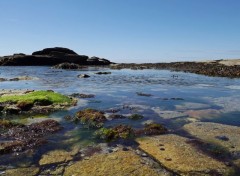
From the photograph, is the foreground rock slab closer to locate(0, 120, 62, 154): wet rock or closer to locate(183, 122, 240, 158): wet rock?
locate(183, 122, 240, 158): wet rock

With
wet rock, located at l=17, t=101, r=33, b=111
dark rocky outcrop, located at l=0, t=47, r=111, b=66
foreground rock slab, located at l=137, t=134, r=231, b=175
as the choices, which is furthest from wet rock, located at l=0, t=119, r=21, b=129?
dark rocky outcrop, located at l=0, t=47, r=111, b=66

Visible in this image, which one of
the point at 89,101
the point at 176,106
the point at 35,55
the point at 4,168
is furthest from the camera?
the point at 35,55

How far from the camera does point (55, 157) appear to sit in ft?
45.8

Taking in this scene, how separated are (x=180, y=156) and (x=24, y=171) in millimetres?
6941

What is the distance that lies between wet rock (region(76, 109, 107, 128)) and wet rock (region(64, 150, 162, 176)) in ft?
19.8

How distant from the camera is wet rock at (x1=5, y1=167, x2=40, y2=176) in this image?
12.1 metres

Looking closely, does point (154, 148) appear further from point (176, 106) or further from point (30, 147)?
point (176, 106)

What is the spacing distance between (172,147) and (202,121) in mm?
6898

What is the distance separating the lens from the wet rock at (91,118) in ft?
66.3

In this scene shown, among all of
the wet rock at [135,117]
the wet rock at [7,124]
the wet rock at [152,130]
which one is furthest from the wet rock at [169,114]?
the wet rock at [7,124]

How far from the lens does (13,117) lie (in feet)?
72.9

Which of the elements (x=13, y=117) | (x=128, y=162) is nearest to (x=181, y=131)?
(x=128, y=162)

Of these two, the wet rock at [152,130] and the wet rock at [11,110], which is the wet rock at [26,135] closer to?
the wet rock at [11,110]

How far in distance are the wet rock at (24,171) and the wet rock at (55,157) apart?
2.03 feet
